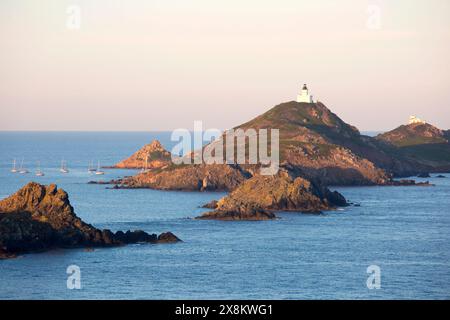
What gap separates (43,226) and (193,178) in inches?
3308

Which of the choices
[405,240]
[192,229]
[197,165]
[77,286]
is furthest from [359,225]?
[197,165]

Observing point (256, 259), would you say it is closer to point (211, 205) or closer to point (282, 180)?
point (282, 180)

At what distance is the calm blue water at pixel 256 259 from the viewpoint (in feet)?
244

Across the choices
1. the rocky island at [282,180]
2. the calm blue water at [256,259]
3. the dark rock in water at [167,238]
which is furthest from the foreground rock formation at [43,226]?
the rocky island at [282,180]

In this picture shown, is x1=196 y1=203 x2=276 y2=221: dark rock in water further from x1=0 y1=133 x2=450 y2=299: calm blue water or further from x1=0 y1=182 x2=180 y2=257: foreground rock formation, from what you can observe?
x1=0 y1=182 x2=180 y2=257: foreground rock formation

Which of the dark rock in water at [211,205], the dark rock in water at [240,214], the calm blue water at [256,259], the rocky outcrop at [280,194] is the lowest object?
the calm blue water at [256,259]

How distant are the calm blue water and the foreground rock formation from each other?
188cm

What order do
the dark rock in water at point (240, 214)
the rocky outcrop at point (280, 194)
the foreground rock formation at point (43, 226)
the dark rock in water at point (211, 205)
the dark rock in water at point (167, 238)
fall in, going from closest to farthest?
the foreground rock formation at point (43, 226) → the dark rock in water at point (167, 238) → the dark rock in water at point (240, 214) → the rocky outcrop at point (280, 194) → the dark rock in water at point (211, 205)

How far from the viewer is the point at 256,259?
8969 cm

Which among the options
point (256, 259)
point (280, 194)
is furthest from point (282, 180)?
point (256, 259)

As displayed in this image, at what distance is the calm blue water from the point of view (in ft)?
244

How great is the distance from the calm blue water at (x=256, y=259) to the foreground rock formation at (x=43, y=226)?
74.0 inches

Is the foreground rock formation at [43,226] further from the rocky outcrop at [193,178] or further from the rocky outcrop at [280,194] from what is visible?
the rocky outcrop at [193,178]
